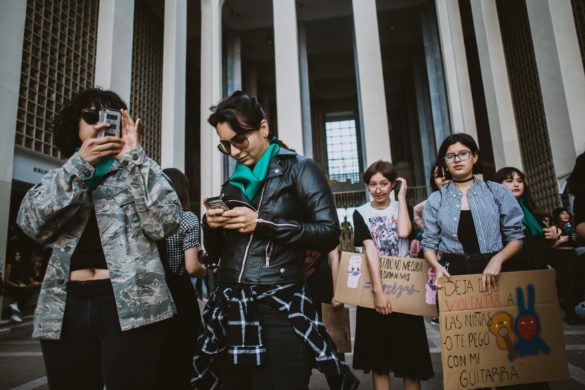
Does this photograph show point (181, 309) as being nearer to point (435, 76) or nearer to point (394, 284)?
point (394, 284)

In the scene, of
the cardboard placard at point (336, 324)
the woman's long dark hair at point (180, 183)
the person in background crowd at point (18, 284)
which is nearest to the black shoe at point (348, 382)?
the cardboard placard at point (336, 324)

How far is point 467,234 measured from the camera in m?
2.19

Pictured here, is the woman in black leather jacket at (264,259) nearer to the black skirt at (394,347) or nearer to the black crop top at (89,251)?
the black crop top at (89,251)

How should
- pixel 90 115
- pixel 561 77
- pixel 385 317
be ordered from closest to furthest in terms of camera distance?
pixel 90 115, pixel 385 317, pixel 561 77

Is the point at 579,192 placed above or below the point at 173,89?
below

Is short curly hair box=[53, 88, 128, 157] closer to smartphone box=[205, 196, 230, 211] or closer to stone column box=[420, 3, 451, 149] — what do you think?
smartphone box=[205, 196, 230, 211]

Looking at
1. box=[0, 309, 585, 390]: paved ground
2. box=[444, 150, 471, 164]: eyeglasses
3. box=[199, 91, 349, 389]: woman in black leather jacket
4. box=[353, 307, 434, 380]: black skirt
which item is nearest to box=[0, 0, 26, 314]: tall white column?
box=[0, 309, 585, 390]: paved ground

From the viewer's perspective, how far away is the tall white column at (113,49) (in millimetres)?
9125

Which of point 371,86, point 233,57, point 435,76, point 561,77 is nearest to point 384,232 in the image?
point 561,77

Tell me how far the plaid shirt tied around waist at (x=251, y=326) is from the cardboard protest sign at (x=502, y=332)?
926 mm

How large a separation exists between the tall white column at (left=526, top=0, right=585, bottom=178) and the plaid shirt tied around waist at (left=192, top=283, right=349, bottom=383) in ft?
26.1

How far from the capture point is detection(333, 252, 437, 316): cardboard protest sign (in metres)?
2.40

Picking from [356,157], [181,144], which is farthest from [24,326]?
[356,157]

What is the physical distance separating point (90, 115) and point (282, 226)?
3.06 ft
